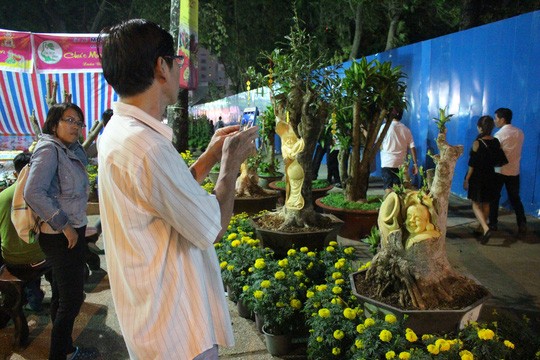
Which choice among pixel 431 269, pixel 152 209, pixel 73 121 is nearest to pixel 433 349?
pixel 431 269

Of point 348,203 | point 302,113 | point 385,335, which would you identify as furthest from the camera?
point 348,203

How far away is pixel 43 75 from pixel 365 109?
6900 mm

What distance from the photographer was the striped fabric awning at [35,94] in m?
9.33

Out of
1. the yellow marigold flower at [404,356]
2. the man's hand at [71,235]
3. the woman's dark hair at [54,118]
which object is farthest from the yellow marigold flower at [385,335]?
the woman's dark hair at [54,118]

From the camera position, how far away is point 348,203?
6199 mm

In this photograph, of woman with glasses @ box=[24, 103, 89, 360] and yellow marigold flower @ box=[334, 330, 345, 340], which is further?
woman with glasses @ box=[24, 103, 89, 360]

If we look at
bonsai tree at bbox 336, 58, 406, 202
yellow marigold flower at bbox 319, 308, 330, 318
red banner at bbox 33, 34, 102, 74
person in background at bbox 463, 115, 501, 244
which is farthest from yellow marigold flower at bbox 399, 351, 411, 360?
red banner at bbox 33, 34, 102, 74

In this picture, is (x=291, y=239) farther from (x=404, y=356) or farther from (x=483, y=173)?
(x=483, y=173)

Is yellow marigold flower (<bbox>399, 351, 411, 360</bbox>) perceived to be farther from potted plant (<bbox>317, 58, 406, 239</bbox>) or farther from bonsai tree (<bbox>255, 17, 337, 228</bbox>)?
potted plant (<bbox>317, 58, 406, 239</bbox>)

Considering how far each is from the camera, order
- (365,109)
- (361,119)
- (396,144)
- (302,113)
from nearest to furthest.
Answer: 1. (302,113)
2. (365,109)
3. (361,119)
4. (396,144)

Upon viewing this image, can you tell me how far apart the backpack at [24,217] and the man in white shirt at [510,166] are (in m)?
5.43

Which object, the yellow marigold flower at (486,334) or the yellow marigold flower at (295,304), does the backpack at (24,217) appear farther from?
the yellow marigold flower at (486,334)

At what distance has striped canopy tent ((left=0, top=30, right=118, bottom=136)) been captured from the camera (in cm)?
799

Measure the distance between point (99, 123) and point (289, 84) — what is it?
2.97 metres
